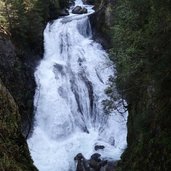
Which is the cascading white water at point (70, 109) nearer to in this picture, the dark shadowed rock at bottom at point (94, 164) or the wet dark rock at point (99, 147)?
the wet dark rock at point (99, 147)

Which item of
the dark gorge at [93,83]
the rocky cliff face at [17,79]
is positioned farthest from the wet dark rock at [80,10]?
the rocky cliff face at [17,79]

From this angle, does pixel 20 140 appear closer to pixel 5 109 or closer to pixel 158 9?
pixel 5 109

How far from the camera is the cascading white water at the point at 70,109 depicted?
2527 cm

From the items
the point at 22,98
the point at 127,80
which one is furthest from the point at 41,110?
the point at 127,80

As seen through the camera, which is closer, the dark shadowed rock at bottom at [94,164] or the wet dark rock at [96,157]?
the dark shadowed rock at bottom at [94,164]

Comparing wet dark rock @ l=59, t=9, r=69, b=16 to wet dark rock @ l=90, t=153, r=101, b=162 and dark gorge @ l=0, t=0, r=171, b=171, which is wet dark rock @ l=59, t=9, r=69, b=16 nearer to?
dark gorge @ l=0, t=0, r=171, b=171

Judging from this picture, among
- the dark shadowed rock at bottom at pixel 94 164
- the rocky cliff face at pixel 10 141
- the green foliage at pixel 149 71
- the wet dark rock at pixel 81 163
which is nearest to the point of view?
the rocky cliff face at pixel 10 141

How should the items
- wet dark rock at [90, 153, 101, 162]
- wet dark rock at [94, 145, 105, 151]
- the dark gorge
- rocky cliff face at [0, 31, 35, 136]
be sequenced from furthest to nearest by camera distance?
rocky cliff face at [0, 31, 35, 136] < wet dark rock at [94, 145, 105, 151] < wet dark rock at [90, 153, 101, 162] < the dark gorge

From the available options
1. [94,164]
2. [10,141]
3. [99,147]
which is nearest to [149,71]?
[10,141]

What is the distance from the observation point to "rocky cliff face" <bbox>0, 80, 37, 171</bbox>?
1033cm

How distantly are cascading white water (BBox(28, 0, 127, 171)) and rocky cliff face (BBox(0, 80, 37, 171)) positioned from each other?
11.6 meters

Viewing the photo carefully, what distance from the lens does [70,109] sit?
28.9m

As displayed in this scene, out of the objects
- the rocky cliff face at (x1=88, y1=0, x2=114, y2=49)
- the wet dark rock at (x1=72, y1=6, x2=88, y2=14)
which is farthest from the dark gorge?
the wet dark rock at (x1=72, y1=6, x2=88, y2=14)

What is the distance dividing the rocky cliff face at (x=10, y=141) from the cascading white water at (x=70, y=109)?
1165cm
